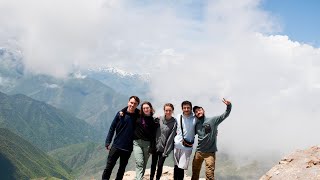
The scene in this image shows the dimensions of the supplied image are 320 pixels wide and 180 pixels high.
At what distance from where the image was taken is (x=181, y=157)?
18.6 metres

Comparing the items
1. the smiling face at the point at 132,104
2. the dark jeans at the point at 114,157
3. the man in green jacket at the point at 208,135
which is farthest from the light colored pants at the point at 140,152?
the man in green jacket at the point at 208,135

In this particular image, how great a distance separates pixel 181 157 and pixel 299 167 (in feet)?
19.1

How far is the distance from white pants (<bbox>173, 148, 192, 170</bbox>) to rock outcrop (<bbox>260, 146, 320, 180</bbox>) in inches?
157

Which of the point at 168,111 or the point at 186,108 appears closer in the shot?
the point at 186,108

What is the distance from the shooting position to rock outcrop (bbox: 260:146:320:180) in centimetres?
1742

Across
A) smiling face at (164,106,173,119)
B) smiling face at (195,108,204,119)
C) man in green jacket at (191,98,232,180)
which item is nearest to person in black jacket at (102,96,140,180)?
smiling face at (164,106,173,119)

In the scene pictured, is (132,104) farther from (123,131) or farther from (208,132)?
(208,132)

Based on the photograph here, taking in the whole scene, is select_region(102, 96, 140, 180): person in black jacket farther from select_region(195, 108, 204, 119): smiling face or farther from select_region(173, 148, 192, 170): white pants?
select_region(195, 108, 204, 119): smiling face

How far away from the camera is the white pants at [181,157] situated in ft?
61.0

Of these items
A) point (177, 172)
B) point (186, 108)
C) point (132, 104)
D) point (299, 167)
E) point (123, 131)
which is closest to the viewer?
point (132, 104)

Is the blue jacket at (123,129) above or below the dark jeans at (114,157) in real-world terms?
above

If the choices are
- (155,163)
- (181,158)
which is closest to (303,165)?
(181,158)

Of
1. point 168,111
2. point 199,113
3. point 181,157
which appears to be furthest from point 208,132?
point 168,111

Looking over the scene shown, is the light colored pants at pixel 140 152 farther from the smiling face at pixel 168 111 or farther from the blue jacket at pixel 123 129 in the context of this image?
the smiling face at pixel 168 111
